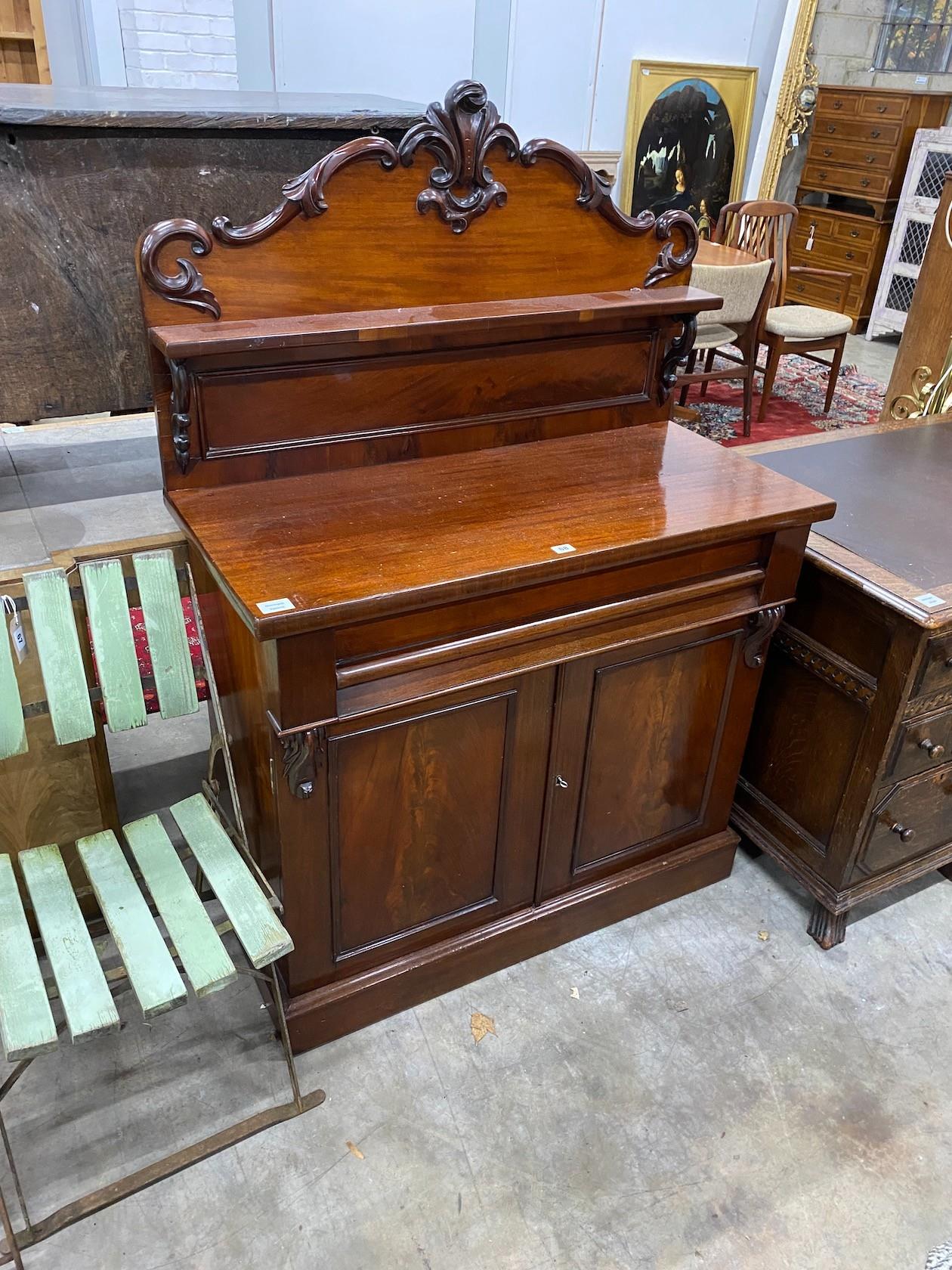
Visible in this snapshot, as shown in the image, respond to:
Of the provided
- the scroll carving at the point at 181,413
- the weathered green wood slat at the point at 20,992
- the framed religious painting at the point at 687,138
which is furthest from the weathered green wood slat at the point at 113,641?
the framed religious painting at the point at 687,138

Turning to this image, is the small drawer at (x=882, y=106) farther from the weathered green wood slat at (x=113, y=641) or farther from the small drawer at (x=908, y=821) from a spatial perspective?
the weathered green wood slat at (x=113, y=641)

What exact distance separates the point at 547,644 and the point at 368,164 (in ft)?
3.07

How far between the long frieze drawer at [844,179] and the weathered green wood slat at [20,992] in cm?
742

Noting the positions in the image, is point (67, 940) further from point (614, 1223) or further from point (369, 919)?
point (614, 1223)

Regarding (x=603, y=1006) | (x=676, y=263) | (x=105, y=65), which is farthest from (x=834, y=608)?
(x=105, y=65)

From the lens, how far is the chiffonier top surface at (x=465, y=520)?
4.98 feet

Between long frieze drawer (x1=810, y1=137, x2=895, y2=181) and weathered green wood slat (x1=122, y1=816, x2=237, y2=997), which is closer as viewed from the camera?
weathered green wood slat (x1=122, y1=816, x2=237, y2=997)

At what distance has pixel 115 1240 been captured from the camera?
1.63 m

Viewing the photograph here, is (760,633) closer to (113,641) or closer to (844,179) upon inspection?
(113,641)

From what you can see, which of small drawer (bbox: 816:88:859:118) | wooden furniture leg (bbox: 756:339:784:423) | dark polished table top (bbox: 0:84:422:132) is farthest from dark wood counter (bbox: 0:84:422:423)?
small drawer (bbox: 816:88:859:118)

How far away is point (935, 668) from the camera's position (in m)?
1.99

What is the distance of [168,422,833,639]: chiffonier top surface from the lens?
4.98 ft

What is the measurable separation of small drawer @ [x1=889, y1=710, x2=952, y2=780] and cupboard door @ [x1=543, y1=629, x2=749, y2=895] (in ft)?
1.13

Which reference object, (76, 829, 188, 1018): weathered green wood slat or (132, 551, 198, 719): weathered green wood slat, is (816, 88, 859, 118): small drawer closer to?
(132, 551, 198, 719): weathered green wood slat
